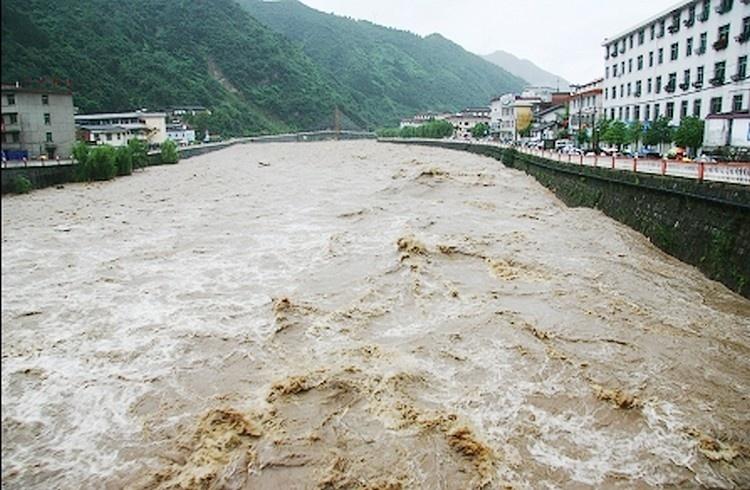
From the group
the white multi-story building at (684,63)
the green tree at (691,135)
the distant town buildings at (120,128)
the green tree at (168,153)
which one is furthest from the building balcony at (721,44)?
the distant town buildings at (120,128)

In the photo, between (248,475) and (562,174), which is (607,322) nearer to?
(248,475)

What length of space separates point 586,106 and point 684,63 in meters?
19.5

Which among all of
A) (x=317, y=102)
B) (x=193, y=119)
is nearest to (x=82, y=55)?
(x=193, y=119)

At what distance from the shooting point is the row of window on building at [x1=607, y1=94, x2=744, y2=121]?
29.8 metres

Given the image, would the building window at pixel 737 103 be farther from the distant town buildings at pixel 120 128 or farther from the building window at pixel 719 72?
the distant town buildings at pixel 120 128

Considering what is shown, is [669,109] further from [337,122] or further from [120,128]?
[337,122]

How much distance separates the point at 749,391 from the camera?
7523 mm

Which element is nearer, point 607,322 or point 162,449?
point 162,449

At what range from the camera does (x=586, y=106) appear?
179 feet

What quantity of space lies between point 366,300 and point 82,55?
5769 centimetres

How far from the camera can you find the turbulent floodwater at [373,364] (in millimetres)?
6195

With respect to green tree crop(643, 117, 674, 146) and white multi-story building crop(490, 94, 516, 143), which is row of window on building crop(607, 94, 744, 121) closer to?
green tree crop(643, 117, 674, 146)

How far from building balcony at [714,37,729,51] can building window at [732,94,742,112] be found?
9.98ft

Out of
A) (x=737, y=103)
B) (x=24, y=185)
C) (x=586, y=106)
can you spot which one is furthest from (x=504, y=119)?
(x=24, y=185)
